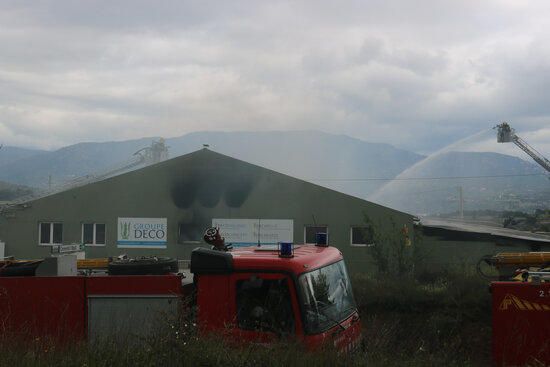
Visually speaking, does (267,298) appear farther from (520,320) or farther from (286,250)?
(520,320)

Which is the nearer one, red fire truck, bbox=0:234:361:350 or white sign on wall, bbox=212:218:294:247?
red fire truck, bbox=0:234:361:350

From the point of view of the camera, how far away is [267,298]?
5.57 m

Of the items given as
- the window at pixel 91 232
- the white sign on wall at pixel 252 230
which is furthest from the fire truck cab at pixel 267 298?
the window at pixel 91 232

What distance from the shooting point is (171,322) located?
16.7 feet

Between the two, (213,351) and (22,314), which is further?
(22,314)

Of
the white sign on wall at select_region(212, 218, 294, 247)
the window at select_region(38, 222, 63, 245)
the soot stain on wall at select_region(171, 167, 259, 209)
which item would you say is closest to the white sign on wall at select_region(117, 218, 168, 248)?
the soot stain on wall at select_region(171, 167, 259, 209)

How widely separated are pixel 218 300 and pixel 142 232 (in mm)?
23688

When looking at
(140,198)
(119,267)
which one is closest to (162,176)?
(140,198)

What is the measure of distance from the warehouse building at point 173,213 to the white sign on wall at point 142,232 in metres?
0.05

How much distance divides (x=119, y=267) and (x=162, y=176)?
2237 cm

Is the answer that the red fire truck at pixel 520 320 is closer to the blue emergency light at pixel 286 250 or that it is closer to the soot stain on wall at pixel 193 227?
the blue emergency light at pixel 286 250

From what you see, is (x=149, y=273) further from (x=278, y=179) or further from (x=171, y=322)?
(x=278, y=179)

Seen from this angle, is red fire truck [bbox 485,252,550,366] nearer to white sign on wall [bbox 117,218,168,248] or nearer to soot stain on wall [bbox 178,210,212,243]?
soot stain on wall [bbox 178,210,212,243]

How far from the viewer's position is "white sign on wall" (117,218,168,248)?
28.6 meters
